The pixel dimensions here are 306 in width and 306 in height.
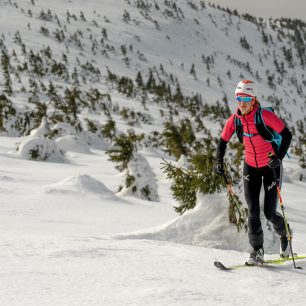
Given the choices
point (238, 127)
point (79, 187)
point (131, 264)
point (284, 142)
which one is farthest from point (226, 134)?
point (79, 187)

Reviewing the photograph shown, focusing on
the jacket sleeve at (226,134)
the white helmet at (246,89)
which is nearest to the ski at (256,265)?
the jacket sleeve at (226,134)

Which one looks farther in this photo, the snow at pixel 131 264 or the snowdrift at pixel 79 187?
the snowdrift at pixel 79 187

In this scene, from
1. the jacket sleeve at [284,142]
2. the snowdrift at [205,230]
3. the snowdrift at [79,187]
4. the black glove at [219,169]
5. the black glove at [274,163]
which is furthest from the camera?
the snowdrift at [79,187]

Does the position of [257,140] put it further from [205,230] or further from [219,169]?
[205,230]

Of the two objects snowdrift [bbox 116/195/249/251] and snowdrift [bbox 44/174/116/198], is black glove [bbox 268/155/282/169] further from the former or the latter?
snowdrift [bbox 44/174/116/198]

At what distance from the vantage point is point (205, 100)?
174500 millimetres

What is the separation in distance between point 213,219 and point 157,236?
1.05 m

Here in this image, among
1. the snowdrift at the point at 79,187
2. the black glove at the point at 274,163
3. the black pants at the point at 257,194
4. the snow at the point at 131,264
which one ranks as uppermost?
the black glove at the point at 274,163

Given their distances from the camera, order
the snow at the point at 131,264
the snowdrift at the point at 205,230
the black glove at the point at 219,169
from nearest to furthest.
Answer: the snow at the point at 131,264 → the black glove at the point at 219,169 → the snowdrift at the point at 205,230

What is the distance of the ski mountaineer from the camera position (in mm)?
5035

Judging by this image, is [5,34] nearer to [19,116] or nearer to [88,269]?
[19,116]

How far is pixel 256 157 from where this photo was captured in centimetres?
522

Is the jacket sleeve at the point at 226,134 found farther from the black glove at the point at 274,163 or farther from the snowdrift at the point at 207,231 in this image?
the snowdrift at the point at 207,231

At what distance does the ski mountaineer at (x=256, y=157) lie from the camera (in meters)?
5.04
